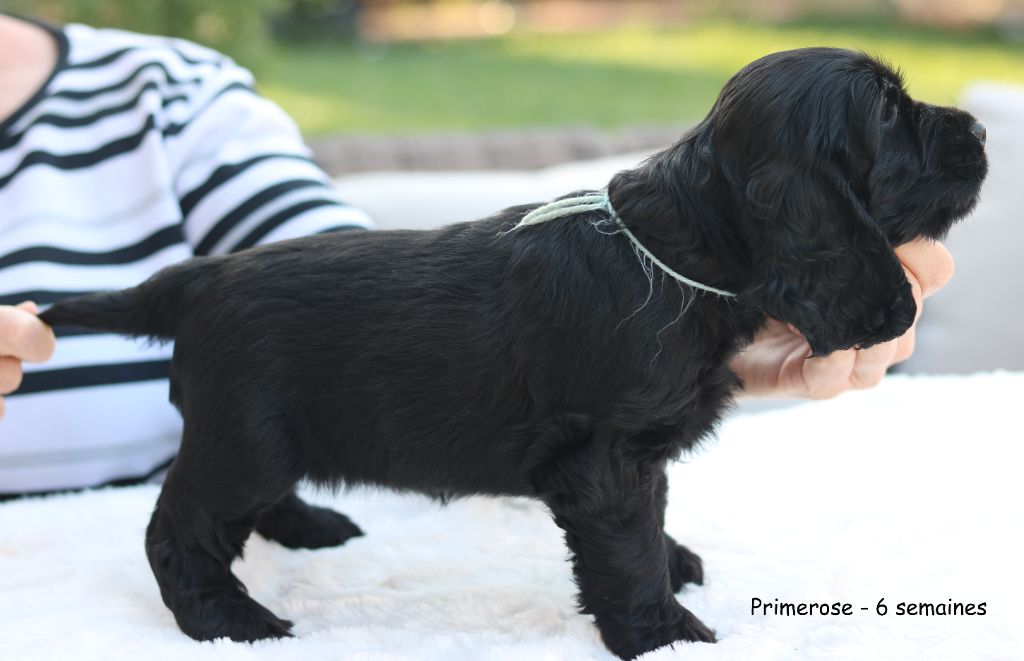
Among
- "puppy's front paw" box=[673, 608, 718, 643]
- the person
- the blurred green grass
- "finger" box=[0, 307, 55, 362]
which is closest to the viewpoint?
"puppy's front paw" box=[673, 608, 718, 643]

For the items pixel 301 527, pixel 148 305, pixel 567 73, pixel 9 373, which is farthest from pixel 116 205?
pixel 567 73

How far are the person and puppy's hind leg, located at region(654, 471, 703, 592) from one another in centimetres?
35

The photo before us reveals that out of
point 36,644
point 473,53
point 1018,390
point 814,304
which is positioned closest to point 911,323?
point 814,304

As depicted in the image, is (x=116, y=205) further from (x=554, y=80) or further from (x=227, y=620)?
(x=554, y=80)

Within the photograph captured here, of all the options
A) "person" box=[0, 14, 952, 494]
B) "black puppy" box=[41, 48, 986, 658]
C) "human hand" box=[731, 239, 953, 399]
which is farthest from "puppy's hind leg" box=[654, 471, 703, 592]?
"person" box=[0, 14, 952, 494]

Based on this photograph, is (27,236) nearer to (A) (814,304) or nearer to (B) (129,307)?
(B) (129,307)

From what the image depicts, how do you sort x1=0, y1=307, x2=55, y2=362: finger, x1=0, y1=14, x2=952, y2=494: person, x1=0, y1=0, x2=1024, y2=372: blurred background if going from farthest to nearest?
x1=0, y1=0, x2=1024, y2=372: blurred background
x1=0, y1=14, x2=952, y2=494: person
x1=0, y1=307, x2=55, y2=362: finger

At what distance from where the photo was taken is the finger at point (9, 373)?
1.92m

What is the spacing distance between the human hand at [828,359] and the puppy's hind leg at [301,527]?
804 millimetres

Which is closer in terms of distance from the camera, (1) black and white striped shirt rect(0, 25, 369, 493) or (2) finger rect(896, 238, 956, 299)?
(2) finger rect(896, 238, 956, 299)

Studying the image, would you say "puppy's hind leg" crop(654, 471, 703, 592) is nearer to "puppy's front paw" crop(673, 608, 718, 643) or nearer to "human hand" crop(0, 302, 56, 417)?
"puppy's front paw" crop(673, 608, 718, 643)

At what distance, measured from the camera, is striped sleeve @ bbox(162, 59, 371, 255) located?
2.36 meters

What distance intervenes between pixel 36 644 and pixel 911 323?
1.40 meters

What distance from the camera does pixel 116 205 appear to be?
2.53m
